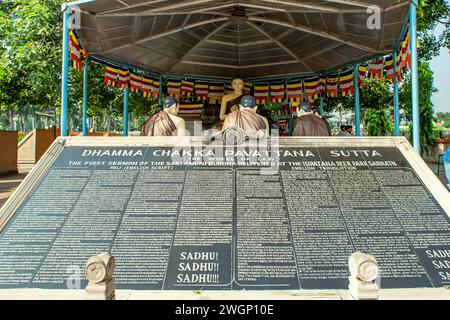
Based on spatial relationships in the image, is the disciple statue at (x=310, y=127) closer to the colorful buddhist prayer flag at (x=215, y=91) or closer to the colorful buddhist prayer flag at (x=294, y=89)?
the colorful buddhist prayer flag at (x=294, y=89)

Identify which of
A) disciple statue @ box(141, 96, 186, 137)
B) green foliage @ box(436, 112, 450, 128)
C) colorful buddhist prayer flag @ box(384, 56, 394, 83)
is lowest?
disciple statue @ box(141, 96, 186, 137)

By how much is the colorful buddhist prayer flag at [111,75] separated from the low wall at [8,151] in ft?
31.2

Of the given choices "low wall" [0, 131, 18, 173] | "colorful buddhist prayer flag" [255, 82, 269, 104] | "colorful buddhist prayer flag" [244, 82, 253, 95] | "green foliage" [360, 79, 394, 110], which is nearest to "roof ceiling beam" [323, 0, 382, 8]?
"colorful buddhist prayer flag" [255, 82, 269, 104]

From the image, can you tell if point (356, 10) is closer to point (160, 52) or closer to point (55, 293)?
point (160, 52)

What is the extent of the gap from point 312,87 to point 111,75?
6.61m

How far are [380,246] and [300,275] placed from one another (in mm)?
856

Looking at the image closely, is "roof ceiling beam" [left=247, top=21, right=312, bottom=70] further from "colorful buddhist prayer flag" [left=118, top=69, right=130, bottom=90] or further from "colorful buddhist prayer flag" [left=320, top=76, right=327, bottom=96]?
"colorful buddhist prayer flag" [left=118, top=69, right=130, bottom=90]

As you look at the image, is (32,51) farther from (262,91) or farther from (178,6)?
(262,91)

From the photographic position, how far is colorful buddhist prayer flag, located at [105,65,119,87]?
961 centimetres

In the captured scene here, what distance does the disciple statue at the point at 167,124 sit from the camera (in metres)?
5.58

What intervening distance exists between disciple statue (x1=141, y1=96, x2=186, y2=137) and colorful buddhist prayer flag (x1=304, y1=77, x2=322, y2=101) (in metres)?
7.19

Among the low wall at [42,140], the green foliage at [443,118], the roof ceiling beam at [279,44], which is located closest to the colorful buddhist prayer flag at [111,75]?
the roof ceiling beam at [279,44]

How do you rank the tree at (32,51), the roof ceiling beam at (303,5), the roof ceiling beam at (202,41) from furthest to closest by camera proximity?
the tree at (32,51) < the roof ceiling beam at (202,41) < the roof ceiling beam at (303,5)
